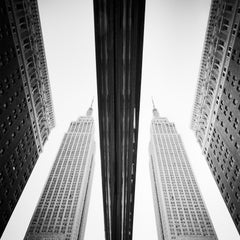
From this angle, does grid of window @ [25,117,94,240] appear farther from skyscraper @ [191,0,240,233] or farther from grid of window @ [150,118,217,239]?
skyscraper @ [191,0,240,233]

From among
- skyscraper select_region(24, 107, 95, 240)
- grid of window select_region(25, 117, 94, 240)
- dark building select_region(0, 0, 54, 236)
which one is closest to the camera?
dark building select_region(0, 0, 54, 236)

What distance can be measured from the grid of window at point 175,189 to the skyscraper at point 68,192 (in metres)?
44.8

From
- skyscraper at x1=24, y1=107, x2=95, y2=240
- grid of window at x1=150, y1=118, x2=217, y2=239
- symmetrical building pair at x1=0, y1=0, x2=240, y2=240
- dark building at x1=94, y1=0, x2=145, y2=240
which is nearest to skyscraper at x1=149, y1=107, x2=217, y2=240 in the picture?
grid of window at x1=150, y1=118, x2=217, y2=239

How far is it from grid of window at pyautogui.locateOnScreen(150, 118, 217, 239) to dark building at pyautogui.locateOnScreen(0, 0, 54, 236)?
9270cm

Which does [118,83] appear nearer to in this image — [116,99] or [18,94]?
[116,99]

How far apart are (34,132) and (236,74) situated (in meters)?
44.3

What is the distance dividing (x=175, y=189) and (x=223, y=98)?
110 m

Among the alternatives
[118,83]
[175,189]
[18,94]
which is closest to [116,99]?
[118,83]

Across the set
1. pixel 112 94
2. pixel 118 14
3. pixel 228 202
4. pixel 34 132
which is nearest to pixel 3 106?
pixel 34 132

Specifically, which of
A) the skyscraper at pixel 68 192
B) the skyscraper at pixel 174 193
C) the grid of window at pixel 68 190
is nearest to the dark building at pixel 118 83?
the skyscraper at pixel 68 192

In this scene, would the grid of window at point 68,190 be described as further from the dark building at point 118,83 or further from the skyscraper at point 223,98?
the skyscraper at point 223,98

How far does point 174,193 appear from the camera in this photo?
145 metres

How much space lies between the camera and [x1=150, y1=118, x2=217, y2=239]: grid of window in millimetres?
122750

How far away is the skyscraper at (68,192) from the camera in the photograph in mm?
116750
